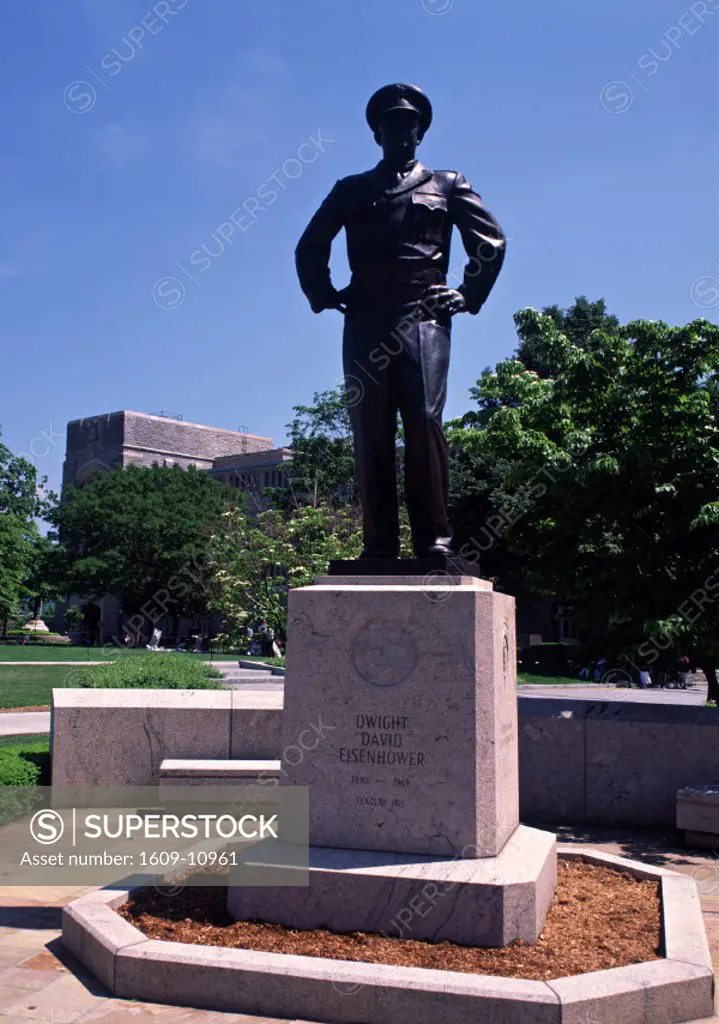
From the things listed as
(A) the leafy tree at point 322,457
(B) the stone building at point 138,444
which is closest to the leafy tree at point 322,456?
(A) the leafy tree at point 322,457

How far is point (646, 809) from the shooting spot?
8.43 m

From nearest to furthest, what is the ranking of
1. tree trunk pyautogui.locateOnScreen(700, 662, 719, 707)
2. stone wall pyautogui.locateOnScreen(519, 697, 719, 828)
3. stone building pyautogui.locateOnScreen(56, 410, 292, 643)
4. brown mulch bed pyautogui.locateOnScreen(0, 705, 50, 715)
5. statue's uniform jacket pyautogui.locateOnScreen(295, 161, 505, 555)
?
statue's uniform jacket pyautogui.locateOnScreen(295, 161, 505, 555) → stone wall pyautogui.locateOnScreen(519, 697, 719, 828) → tree trunk pyautogui.locateOnScreen(700, 662, 719, 707) → brown mulch bed pyautogui.locateOnScreen(0, 705, 50, 715) → stone building pyautogui.locateOnScreen(56, 410, 292, 643)

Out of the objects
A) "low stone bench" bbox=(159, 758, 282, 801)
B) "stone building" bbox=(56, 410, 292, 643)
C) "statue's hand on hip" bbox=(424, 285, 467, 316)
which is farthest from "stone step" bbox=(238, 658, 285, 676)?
"stone building" bbox=(56, 410, 292, 643)

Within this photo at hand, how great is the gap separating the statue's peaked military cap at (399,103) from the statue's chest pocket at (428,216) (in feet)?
1.87

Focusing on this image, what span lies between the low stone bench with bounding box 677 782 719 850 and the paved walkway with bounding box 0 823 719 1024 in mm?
404

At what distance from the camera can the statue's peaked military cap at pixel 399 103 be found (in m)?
5.99

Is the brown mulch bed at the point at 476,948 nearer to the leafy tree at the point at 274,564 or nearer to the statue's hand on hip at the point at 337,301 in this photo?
the statue's hand on hip at the point at 337,301

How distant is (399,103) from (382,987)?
501 cm

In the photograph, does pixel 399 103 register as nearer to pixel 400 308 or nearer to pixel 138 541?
pixel 400 308

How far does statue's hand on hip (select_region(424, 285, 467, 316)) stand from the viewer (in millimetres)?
5809

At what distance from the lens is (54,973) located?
4.61 m

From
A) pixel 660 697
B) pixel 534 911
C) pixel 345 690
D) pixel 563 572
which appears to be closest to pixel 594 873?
pixel 534 911

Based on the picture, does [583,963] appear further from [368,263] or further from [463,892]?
[368,263]

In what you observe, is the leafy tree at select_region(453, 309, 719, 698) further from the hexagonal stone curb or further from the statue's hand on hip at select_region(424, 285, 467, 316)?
the hexagonal stone curb
